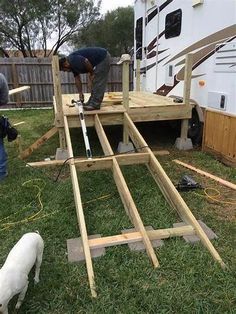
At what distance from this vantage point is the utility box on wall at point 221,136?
5020 mm

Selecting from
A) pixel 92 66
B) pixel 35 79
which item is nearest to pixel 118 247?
pixel 92 66

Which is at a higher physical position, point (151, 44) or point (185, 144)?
point (151, 44)

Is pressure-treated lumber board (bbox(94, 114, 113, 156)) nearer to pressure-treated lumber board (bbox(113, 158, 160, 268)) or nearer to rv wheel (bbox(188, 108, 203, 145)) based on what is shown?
pressure-treated lumber board (bbox(113, 158, 160, 268))

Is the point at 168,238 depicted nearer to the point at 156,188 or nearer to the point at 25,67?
the point at 156,188

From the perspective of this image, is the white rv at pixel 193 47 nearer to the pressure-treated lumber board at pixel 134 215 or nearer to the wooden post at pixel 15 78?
the pressure-treated lumber board at pixel 134 215

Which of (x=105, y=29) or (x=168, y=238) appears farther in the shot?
(x=105, y=29)

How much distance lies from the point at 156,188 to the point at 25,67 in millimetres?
10213

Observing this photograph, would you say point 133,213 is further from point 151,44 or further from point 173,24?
point 151,44

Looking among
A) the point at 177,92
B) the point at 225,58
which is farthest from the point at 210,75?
the point at 177,92

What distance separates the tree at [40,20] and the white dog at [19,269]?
20.9 meters

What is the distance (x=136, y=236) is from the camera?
300cm

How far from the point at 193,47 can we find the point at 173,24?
3.17ft

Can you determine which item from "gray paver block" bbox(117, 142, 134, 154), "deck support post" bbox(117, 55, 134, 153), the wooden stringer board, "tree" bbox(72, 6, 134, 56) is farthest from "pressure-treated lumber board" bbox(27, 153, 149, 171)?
"tree" bbox(72, 6, 134, 56)

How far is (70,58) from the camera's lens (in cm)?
514
